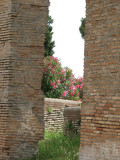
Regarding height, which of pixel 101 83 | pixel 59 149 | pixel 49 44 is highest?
pixel 49 44

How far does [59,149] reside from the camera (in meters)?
7.47

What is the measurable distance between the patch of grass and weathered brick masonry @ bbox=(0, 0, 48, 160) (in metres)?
0.52

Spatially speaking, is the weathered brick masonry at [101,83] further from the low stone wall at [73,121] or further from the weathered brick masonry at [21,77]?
the low stone wall at [73,121]

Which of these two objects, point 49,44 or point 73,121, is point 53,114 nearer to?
point 73,121

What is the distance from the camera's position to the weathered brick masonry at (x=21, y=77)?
6.61m

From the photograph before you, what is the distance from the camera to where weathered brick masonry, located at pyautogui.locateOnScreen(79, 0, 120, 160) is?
173 inches

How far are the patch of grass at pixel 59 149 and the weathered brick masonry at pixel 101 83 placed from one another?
2.00m

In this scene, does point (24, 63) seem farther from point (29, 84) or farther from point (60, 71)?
point (60, 71)

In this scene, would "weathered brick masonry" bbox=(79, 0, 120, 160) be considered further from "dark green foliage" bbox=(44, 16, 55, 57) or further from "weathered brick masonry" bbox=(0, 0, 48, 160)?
"dark green foliage" bbox=(44, 16, 55, 57)

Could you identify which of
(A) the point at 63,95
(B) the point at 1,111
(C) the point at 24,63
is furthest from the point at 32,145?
(A) the point at 63,95

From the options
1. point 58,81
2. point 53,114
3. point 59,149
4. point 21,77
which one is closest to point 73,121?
point 59,149

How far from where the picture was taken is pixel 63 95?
14547mm

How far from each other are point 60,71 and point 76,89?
1431 mm

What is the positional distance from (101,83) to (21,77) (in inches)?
104
